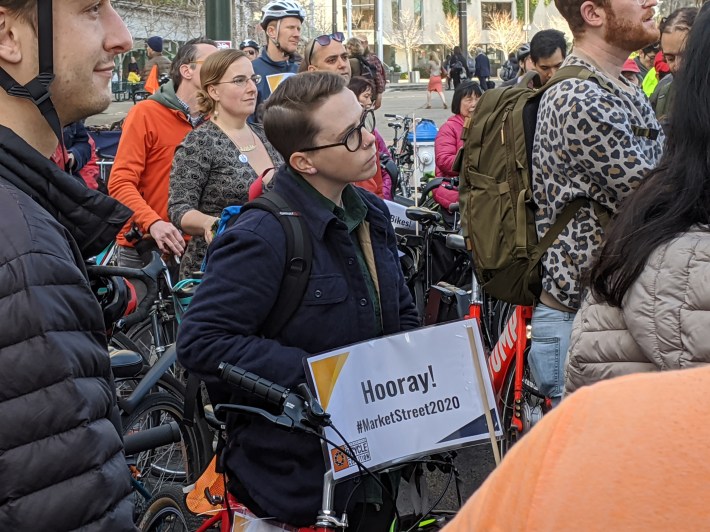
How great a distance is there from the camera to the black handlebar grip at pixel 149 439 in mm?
3928

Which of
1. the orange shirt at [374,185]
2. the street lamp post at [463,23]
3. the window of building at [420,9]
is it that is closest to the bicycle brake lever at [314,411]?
the orange shirt at [374,185]

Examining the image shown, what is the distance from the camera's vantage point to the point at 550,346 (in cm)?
399

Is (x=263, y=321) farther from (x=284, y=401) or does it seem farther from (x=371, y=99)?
(x=371, y=99)

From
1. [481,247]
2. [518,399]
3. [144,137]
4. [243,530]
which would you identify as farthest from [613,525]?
[144,137]

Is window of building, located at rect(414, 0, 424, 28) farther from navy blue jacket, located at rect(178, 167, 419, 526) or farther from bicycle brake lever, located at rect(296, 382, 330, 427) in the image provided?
bicycle brake lever, located at rect(296, 382, 330, 427)

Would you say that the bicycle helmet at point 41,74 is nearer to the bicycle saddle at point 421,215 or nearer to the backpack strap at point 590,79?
the backpack strap at point 590,79

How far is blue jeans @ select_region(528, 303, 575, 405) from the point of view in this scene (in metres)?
3.92

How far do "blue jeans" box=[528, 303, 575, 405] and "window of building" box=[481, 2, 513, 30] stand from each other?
287ft

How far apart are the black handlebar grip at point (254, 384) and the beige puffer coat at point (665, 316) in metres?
0.85

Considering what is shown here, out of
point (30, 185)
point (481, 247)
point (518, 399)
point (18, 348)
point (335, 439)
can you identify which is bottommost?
point (518, 399)

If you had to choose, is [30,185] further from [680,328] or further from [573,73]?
[573,73]

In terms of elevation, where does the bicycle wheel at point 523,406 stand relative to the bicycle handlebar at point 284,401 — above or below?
below

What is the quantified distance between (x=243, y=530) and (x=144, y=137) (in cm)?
326

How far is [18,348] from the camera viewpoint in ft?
5.00
